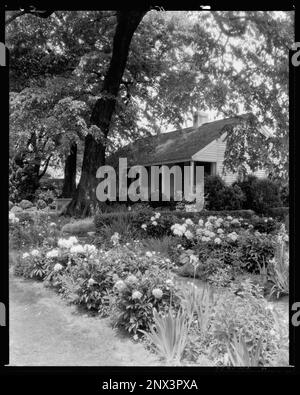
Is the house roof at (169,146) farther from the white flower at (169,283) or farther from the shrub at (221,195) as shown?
the white flower at (169,283)

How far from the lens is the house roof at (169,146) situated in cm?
1052

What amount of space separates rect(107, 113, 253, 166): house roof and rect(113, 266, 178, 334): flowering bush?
7.64 m

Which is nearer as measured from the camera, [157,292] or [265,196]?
[157,292]

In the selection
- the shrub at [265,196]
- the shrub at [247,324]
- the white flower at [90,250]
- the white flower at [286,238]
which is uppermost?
the shrub at [265,196]

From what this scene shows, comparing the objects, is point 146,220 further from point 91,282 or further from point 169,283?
point 169,283

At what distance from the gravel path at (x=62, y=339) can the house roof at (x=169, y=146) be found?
7205 millimetres

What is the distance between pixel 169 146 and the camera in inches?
510

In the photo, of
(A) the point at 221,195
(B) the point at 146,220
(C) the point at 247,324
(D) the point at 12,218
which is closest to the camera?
(C) the point at 247,324

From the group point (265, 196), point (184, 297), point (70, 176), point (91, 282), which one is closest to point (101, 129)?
point (70, 176)

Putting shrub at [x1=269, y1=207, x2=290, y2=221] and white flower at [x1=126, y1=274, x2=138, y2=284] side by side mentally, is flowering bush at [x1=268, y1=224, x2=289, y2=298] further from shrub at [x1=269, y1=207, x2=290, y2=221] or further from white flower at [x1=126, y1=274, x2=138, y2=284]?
shrub at [x1=269, y1=207, x2=290, y2=221]

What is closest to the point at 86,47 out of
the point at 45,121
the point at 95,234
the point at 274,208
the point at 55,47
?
the point at 55,47

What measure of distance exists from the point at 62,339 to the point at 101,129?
238 inches

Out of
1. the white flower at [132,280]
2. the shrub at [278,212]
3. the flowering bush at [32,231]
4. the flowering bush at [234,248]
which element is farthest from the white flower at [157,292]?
the shrub at [278,212]

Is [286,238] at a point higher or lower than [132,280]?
higher
